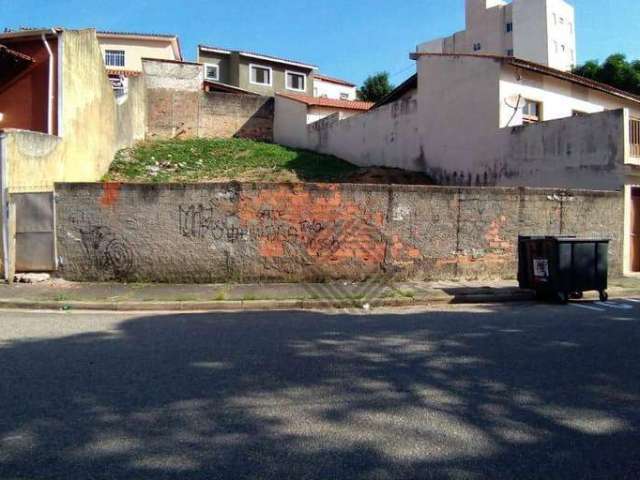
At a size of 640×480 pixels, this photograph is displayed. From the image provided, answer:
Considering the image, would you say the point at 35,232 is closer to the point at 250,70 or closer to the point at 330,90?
the point at 250,70

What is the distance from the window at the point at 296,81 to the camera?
39.0m

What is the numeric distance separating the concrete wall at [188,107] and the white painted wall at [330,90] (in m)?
14.8

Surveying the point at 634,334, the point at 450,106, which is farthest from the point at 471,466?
the point at 450,106

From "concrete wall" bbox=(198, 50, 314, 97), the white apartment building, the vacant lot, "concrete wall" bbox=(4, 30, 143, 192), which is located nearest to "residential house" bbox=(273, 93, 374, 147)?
the vacant lot

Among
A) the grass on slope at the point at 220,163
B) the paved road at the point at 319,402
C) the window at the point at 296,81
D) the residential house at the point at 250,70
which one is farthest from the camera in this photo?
the window at the point at 296,81

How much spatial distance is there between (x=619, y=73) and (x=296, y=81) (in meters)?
22.5

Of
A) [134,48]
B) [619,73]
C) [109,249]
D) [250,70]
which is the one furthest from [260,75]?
[109,249]

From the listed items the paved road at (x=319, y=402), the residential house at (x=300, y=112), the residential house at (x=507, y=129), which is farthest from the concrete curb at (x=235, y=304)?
the residential house at (x=300, y=112)

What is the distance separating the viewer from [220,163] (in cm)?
2203

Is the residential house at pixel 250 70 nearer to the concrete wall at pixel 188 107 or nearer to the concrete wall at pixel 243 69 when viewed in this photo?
the concrete wall at pixel 243 69

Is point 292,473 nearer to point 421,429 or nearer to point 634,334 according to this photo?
point 421,429

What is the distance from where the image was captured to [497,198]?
11.1 m

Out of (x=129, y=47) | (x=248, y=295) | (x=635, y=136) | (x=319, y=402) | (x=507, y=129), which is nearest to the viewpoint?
(x=319, y=402)

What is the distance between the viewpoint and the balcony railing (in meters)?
13.2
